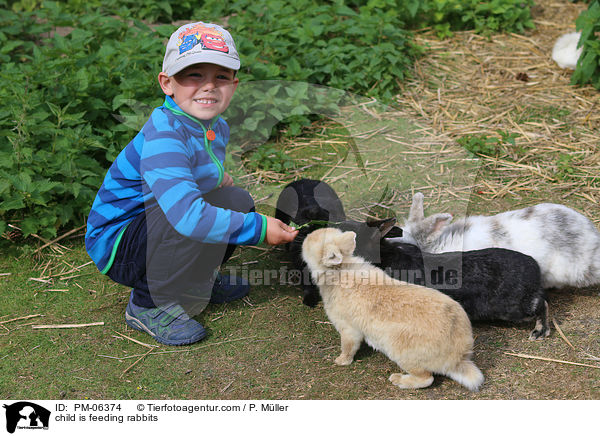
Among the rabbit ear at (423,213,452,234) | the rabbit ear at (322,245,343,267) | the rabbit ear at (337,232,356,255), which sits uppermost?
the rabbit ear at (337,232,356,255)

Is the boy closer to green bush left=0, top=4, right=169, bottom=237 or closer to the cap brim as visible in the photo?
the cap brim

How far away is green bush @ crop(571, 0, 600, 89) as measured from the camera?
235 inches

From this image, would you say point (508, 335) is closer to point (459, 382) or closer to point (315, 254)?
point (459, 382)

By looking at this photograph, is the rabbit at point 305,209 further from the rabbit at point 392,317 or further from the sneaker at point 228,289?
the rabbit at point 392,317

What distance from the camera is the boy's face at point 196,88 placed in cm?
352

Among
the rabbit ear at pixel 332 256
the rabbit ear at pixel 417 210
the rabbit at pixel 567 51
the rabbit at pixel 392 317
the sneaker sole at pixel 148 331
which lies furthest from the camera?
the rabbit at pixel 567 51

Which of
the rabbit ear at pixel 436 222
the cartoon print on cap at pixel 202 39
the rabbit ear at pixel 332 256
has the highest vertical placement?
the cartoon print on cap at pixel 202 39

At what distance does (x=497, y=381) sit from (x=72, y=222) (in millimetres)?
3491

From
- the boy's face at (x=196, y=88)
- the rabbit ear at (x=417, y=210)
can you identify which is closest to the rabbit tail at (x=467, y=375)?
the rabbit ear at (x=417, y=210)

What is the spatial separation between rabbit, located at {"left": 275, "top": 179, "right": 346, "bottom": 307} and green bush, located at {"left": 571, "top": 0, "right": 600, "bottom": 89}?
3.22 metres

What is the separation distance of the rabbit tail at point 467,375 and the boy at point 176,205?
1.17 m

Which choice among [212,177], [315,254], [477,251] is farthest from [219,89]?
[477,251]

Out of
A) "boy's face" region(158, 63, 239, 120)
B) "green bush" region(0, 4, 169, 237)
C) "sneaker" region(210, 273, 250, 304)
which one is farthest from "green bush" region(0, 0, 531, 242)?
"boy's face" region(158, 63, 239, 120)

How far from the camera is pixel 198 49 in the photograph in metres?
3.37
